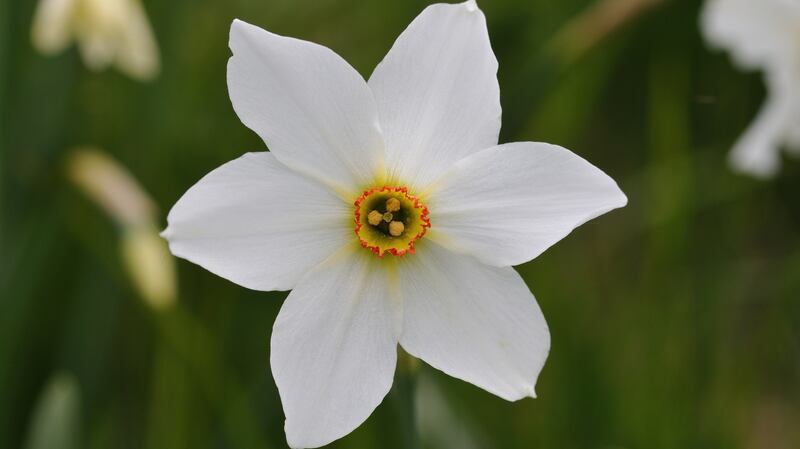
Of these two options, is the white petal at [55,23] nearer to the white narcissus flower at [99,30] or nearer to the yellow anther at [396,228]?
the white narcissus flower at [99,30]

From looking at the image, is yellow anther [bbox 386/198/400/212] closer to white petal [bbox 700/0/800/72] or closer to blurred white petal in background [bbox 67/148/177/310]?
blurred white petal in background [bbox 67/148/177/310]

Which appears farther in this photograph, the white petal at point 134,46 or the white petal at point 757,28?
the white petal at point 757,28

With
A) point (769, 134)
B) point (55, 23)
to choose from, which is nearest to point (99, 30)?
point (55, 23)

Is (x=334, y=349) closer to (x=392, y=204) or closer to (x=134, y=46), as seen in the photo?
(x=392, y=204)

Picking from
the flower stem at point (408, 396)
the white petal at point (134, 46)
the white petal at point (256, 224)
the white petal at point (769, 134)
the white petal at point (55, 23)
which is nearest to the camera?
the white petal at point (256, 224)

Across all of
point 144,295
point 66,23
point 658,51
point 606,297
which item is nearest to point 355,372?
point 144,295

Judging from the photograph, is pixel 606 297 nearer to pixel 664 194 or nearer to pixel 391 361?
pixel 664 194

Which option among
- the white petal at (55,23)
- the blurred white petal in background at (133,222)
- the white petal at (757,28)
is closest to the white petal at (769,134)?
the white petal at (757,28)
